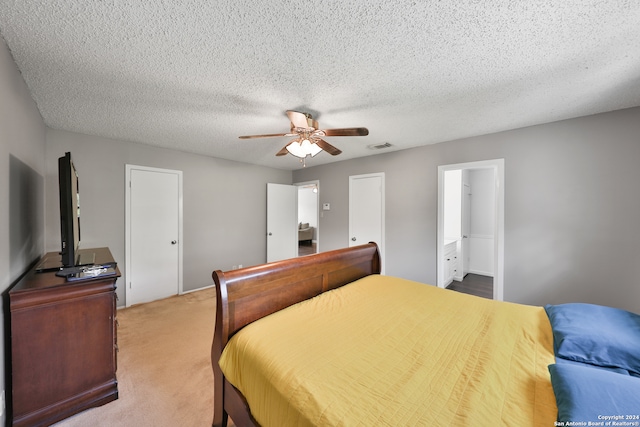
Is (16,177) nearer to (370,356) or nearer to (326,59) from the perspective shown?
(326,59)

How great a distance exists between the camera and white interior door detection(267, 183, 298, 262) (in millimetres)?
4895

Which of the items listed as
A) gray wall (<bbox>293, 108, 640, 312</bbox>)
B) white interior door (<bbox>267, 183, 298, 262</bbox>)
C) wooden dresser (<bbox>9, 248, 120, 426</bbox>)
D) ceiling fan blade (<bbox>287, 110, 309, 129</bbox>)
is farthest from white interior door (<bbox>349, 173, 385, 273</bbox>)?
wooden dresser (<bbox>9, 248, 120, 426</bbox>)

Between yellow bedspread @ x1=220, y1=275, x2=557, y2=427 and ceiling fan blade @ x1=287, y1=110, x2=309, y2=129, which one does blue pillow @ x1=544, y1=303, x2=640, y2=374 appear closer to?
yellow bedspread @ x1=220, y1=275, x2=557, y2=427

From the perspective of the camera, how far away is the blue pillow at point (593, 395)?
0.75 metres

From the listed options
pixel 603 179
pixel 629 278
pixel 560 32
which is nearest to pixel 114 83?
pixel 560 32

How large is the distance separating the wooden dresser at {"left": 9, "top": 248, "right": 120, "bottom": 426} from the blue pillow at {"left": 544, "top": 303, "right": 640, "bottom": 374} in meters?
2.76

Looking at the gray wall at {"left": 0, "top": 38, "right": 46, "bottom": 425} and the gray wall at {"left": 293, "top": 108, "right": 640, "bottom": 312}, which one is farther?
the gray wall at {"left": 293, "top": 108, "right": 640, "bottom": 312}

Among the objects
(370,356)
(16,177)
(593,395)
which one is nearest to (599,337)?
(593,395)

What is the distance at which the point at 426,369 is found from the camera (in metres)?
1.07

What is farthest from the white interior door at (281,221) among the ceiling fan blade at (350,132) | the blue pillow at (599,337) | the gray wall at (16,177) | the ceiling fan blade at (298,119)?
the blue pillow at (599,337)

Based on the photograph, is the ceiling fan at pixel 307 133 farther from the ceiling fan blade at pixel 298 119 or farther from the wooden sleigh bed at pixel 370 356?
the wooden sleigh bed at pixel 370 356

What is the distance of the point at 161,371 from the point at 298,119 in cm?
242

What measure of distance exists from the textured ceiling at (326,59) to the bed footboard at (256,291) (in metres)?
1.37

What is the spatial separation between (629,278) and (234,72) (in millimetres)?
3891
